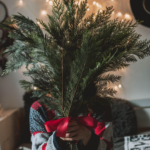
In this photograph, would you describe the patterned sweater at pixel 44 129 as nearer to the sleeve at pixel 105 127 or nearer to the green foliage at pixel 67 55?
the sleeve at pixel 105 127

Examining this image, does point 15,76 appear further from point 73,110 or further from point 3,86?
point 73,110

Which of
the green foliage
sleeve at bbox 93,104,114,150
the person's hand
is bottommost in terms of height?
sleeve at bbox 93,104,114,150

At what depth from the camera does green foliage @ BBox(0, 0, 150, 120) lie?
482mm

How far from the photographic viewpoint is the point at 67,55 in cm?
52

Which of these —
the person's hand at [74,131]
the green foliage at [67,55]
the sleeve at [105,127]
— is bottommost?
the sleeve at [105,127]

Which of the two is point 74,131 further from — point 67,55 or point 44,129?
point 44,129

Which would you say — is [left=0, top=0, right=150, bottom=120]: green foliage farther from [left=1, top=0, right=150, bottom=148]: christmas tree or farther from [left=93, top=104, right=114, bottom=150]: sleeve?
[left=93, top=104, right=114, bottom=150]: sleeve

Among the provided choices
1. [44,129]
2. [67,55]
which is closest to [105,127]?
[44,129]

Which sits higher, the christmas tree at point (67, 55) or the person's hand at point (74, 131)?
the christmas tree at point (67, 55)

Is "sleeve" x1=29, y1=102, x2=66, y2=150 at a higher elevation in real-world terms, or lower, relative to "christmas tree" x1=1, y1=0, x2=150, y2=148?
lower

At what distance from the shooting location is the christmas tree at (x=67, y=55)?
1.58ft

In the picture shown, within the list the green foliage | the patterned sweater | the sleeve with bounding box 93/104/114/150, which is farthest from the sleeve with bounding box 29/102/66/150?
the green foliage

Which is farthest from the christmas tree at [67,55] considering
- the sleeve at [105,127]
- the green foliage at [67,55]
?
the sleeve at [105,127]

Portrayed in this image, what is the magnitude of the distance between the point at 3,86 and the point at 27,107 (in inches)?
14.7
